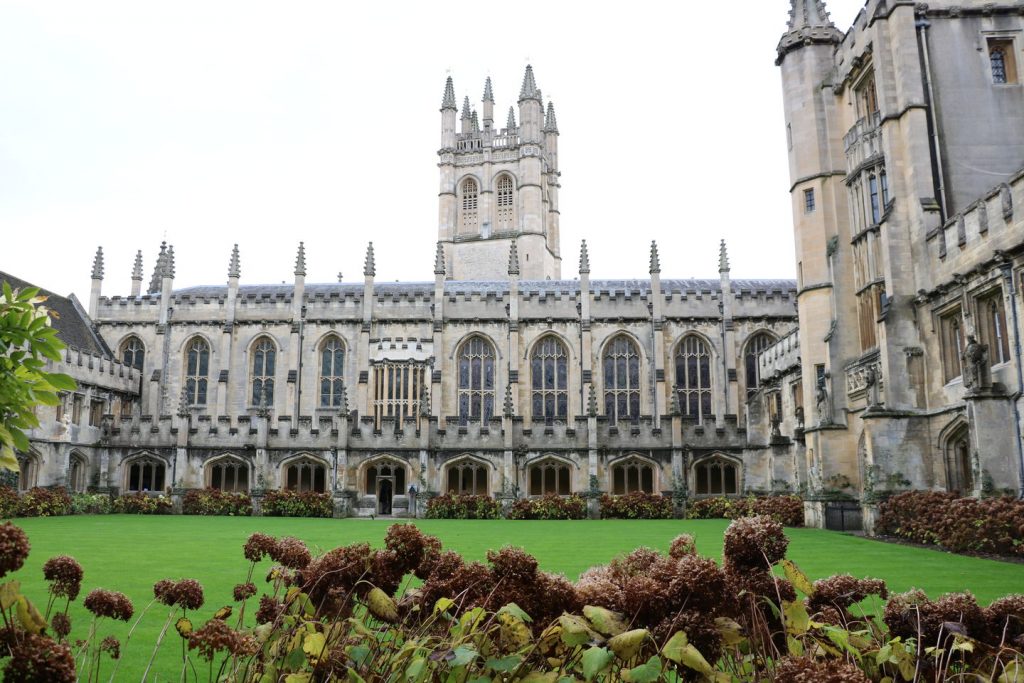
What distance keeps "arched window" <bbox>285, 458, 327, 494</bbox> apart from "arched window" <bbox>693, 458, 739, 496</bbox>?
14.5 meters

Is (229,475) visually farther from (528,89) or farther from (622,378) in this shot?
(528,89)

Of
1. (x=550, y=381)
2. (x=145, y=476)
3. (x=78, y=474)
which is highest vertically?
(x=550, y=381)

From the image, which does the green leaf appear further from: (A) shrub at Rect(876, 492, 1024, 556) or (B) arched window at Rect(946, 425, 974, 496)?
(B) arched window at Rect(946, 425, 974, 496)

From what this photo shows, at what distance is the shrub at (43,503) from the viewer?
2509 centimetres

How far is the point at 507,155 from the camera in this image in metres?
58.7

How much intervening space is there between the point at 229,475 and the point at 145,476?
338 cm

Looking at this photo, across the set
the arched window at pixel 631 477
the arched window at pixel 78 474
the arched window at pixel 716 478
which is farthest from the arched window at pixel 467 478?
the arched window at pixel 78 474

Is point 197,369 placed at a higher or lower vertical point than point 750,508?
higher

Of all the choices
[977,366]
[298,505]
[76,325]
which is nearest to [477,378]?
[298,505]

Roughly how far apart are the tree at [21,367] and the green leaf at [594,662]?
221 cm

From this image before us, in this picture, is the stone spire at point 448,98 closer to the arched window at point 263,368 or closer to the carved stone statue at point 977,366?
the arched window at point 263,368

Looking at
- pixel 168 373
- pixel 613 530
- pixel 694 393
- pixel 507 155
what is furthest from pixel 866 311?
pixel 507 155

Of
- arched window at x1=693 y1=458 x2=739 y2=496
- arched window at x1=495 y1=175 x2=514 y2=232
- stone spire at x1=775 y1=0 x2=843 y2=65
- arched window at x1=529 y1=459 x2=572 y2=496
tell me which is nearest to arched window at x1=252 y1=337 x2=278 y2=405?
arched window at x1=529 y1=459 x2=572 y2=496

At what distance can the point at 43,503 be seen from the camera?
83.9 feet
